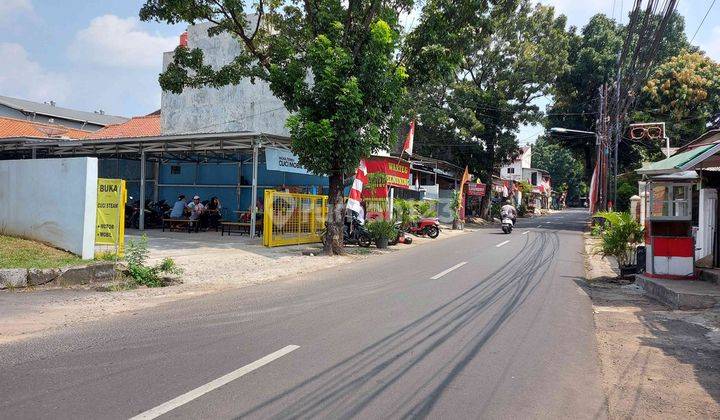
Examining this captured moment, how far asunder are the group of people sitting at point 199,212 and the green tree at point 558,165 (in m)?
80.1

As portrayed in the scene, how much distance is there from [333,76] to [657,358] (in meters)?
10.6

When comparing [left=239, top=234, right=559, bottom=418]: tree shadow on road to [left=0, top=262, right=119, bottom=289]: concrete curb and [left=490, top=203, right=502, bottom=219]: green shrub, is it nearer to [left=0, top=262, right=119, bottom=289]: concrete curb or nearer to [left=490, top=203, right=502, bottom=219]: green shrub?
[left=0, top=262, right=119, bottom=289]: concrete curb

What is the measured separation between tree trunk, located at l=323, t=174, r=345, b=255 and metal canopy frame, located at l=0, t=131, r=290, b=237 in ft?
11.4

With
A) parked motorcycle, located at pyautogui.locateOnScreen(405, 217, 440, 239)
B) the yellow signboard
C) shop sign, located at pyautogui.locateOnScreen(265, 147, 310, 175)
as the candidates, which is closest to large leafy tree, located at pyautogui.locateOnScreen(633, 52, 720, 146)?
parked motorcycle, located at pyautogui.locateOnScreen(405, 217, 440, 239)

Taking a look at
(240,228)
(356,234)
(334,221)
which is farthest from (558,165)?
(334,221)

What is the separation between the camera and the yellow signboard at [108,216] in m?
11.2

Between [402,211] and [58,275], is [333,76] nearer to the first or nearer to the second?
[58,275]

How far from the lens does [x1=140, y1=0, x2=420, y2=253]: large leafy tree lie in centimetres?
1408

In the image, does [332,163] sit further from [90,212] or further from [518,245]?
[518,245]

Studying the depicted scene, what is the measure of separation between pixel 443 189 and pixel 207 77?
28234mm

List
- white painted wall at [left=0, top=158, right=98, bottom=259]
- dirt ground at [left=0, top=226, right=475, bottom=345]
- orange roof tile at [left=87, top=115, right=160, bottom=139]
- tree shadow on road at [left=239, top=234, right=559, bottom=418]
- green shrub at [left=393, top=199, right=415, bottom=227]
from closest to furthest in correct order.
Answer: tree shadow on road at [left=239, top=234, right=559, bottom=418] → dirt ground at [left=0, top=226, right=475, bottom=345] → white painted wall at [left=0, top=158, right=98, bottom=259] → green shrub at [left=393, top=199, right=415, bottom=227] → orange roof tile at [left=87, top=115, right=160, bottom=139]

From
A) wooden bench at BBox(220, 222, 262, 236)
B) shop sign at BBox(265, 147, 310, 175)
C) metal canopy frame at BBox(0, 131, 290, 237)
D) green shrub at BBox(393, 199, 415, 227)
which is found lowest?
wooden bench at BBox(220, 222, 262, 236)

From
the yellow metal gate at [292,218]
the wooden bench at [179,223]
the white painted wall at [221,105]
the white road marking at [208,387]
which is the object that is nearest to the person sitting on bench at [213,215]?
the wooden bench at [179,223]

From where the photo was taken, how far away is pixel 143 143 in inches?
829
